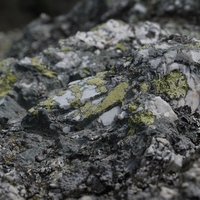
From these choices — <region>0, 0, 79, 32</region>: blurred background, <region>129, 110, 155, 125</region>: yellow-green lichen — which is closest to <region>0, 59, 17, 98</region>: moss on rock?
<region>129, 110, 155, 125</region>: yellow-green lichen

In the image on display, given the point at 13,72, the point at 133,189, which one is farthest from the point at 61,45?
the point at 133,189

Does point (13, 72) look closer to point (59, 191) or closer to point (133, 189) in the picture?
point (59, 191)

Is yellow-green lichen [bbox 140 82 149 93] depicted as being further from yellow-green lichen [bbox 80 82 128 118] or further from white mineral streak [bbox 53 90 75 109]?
white mineral streak [bbox 53 90 75 109]

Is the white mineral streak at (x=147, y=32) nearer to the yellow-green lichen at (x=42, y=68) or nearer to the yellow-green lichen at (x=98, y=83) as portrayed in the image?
the yellow-green lichen at (x=42, y=68)

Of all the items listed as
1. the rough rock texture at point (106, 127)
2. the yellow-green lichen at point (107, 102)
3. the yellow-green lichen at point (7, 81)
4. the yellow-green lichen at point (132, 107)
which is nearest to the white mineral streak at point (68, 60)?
the rough rock texture at point (106, 127)

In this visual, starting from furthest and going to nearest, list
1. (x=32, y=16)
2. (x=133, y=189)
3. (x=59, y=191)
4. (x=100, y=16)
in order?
(x=32, y=16)
(x=100, y=16)
(x=59, y=191)
(x=133, y=189)
